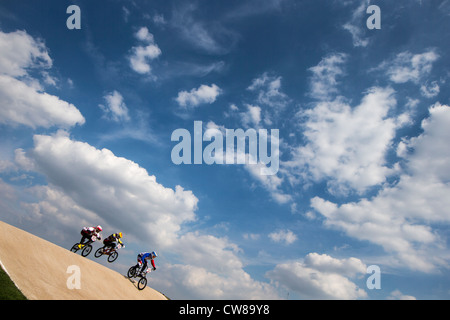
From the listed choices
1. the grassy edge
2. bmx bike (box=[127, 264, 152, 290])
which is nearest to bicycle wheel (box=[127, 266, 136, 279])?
bmx bike (box=[127, 264, 152, 290])

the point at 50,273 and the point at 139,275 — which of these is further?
the point at 139,275

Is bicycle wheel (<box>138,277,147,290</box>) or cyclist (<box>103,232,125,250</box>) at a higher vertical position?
cyclist (<box>103,232,125,250</box>)

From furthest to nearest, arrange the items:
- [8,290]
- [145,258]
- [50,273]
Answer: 1. [145,258]
2. [50,273]
3. [8,290]

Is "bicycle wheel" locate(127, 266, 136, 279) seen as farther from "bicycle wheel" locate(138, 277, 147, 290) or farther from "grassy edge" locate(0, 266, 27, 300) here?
"grassy edge" locate(0, 266, 27, 300)

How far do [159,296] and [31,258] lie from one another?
492 inches

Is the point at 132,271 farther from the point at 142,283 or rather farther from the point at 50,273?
the point at 50,273

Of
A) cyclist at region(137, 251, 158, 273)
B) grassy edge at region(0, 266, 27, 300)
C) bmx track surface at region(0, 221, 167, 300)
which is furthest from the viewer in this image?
cyclist at region(137, 251, 158, 273)

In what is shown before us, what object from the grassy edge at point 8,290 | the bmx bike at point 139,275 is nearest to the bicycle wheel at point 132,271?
the bmx bike at point 139,275

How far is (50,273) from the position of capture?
16047mm

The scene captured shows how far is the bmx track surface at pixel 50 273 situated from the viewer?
45.8ft

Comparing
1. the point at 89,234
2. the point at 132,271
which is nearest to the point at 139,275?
the point at 132,271

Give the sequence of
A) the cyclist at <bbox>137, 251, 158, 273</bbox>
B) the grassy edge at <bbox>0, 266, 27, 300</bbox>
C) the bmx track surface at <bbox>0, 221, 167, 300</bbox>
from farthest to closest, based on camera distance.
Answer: the cyclist at <bbox>137, 251, 158, 273</bbox> → the bmx track surface at <bbox>0, 221, 167, 300</bbox> → the grassy edge at <bbox>0, 266, 27, 300</bbox>

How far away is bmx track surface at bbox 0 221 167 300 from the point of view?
14.0m
